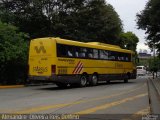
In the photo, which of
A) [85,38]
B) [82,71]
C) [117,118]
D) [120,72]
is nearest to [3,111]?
[117,118]

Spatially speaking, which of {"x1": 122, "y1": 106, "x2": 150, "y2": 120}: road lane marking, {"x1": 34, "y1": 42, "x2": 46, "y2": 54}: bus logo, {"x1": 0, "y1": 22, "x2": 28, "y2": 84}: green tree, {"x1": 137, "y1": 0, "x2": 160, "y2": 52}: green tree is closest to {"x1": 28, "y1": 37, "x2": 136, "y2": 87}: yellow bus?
{"x1": 34, "y1": 42, "x2": 46, "y2": 54}: bus logo

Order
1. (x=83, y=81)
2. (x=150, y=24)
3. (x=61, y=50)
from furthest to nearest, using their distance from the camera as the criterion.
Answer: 1. (x=150, y=24)
2. (x=83, y=81)
3. (x=61, y=50)

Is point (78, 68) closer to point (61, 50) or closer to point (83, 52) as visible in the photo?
point (83, 52)

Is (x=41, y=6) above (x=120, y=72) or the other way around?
above

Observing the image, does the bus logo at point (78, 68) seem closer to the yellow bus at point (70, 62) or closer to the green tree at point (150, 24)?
the yellow bus at point (70, 62)

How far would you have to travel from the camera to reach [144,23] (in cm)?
4784

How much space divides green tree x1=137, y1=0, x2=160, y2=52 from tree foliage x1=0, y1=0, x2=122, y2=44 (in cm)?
546

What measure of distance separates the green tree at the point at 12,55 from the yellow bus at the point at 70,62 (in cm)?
329

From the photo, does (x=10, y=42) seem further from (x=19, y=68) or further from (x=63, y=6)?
(x=63, y=6)

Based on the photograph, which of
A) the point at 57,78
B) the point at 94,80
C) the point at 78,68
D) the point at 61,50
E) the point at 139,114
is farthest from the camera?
the point at 94,80

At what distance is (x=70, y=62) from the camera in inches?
1147

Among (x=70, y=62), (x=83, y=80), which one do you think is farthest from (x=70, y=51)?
(x=83, y=80)

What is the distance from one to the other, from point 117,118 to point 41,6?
35463mm

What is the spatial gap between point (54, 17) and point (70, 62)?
1869cm
